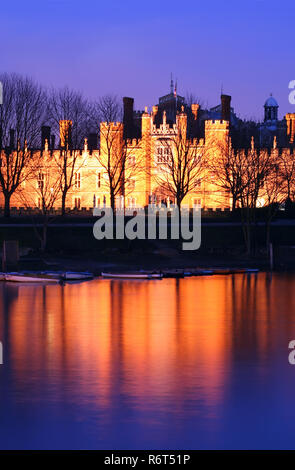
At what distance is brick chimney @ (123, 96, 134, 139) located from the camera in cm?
8906

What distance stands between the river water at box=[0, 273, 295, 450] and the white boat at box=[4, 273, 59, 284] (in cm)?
364

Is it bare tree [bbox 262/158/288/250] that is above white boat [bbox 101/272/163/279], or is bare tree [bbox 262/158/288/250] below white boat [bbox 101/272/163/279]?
above

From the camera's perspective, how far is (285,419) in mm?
18219

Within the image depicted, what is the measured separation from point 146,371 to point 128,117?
231ft

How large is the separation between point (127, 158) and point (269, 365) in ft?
217

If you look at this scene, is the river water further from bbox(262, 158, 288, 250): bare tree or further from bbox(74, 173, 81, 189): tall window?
bbox(74, 173, 81, 189): tall window

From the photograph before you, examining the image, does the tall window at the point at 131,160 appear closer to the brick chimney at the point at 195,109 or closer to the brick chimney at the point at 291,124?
the brick chimney at the point at 195,109

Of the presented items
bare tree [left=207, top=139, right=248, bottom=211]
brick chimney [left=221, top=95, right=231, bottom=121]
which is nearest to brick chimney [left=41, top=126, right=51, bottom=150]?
bare tree [left=207, top=139, right=248, bottom=211]

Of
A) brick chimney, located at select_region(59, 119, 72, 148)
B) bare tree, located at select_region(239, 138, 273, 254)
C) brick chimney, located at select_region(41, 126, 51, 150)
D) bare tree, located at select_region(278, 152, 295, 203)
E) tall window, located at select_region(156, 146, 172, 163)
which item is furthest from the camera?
brick chimney, located at select_region(41, 126, 51, 150)

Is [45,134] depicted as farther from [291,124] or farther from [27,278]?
[27,278]

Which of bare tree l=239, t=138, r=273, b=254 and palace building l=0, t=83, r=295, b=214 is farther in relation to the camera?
palace building l=0, t=83, r=295, b=214

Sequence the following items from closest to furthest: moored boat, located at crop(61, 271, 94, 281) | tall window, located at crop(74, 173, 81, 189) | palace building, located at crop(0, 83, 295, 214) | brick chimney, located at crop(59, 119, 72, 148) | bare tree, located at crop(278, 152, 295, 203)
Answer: moored boat, located at crop(61, 271, 94, 281)
bare tree, located at crop(278, 152, 295, 203)
brick chimney, located at crop(59, 119, 72, 148)
palace building, located at crop(0, 83, 295, 214)
tall window, located at crop(74, 173, 81, 189)

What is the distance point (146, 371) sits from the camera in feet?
74.1
